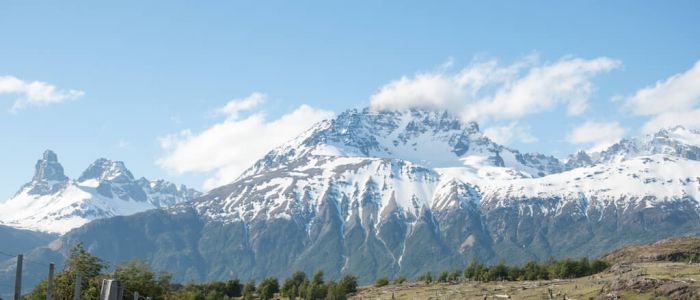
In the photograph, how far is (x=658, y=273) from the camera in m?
153

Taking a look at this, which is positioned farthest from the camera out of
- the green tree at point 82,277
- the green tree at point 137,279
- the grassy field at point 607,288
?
the grassy field at point 607,288

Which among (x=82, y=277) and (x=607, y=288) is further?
(x=607, y=288)

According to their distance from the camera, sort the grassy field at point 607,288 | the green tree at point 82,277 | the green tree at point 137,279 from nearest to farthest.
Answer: the green tree at point 82,277 → the green tree at point 137,279 → the grassy field at point 607,288

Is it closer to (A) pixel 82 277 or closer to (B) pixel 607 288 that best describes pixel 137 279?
(A) pixel 82 277

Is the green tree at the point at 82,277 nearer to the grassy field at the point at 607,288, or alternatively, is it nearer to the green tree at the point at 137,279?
the green tree at the point at 137,279

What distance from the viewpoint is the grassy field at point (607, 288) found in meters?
134

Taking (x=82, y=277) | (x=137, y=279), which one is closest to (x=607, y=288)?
(x=137, y=279)

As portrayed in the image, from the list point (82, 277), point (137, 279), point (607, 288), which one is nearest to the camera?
point (82, 277)

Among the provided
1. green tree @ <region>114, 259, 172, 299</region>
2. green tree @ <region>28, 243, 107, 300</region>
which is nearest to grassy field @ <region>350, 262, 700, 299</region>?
green tree @ <region>114, 259, 172, 299</region>

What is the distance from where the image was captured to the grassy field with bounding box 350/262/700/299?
134 metres

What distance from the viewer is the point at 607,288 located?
476ft

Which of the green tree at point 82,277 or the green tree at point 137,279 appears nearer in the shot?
the green tree at point 82,277

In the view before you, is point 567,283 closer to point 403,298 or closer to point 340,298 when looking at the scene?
point 403,298

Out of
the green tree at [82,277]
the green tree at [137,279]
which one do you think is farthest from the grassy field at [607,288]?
the green tree at [82,277]
